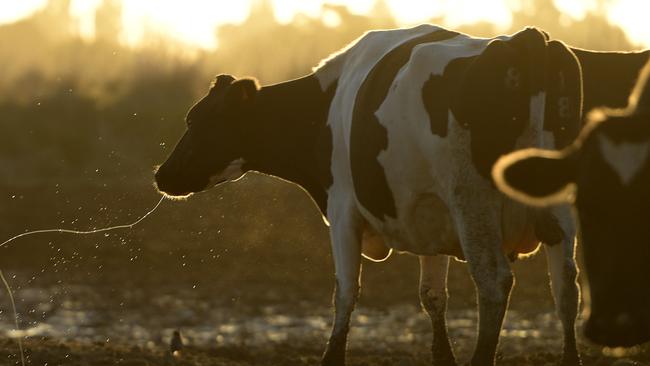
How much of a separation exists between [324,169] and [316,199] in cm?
84

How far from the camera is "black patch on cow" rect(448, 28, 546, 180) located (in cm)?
919

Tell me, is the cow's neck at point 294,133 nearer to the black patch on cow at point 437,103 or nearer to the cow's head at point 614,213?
the black patch on cow at point 437,103

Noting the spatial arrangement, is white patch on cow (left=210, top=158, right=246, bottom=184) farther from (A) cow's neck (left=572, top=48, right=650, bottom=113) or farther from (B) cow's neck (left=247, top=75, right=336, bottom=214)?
Answer: (A) cow's neck (left=572, top=48, right=650, bottom=113)

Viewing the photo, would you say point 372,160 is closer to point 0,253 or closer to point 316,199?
point 316,199

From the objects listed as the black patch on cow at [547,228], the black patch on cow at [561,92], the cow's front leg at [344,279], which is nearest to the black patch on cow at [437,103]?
the black patch on cow at [561,92]

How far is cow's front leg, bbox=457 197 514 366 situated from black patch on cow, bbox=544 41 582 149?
0.61 metres

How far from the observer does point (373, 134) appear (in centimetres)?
998

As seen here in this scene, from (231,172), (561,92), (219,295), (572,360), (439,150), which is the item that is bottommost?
(572,360)

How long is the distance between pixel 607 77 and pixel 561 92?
2511 millimetres

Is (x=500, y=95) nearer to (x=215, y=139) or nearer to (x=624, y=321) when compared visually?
(x=624, y=321)

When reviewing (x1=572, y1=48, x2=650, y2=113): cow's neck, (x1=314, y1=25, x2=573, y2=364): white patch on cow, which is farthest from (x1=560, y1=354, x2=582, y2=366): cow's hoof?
(x1=572, y1=48, x2=650, y2=113): cow's neck

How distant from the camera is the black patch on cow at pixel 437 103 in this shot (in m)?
9.36

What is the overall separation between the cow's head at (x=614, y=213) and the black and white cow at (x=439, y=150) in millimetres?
1874

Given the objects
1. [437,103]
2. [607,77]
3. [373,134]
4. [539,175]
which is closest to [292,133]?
[373,134]
